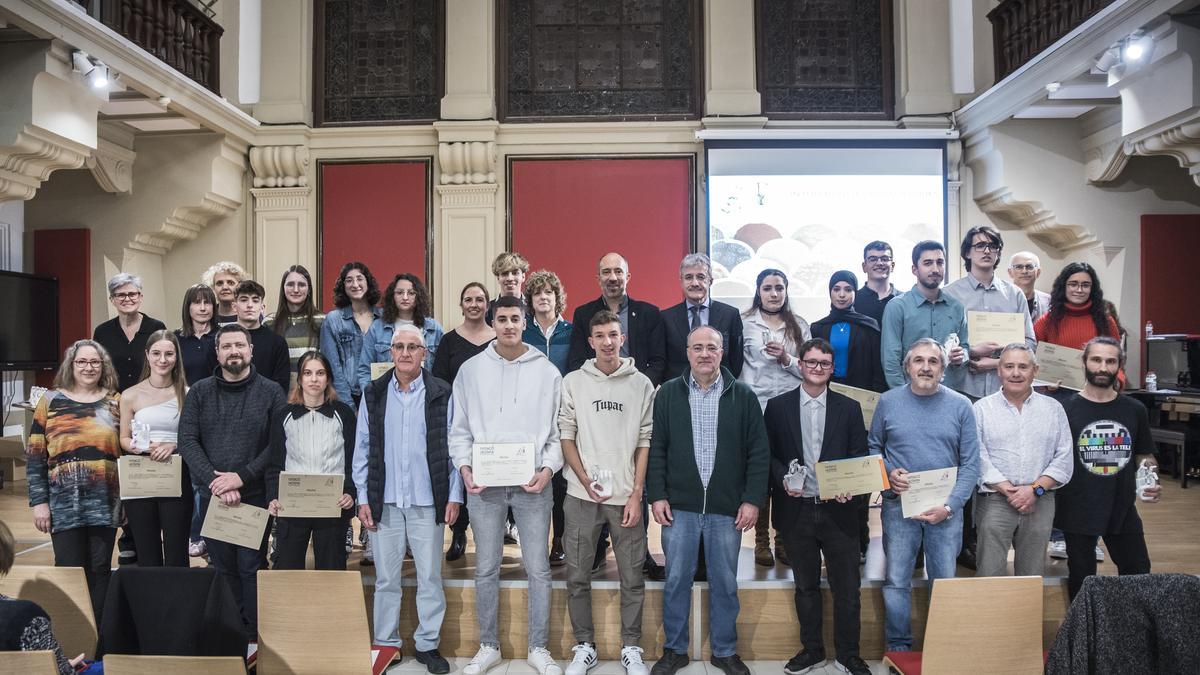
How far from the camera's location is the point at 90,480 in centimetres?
310

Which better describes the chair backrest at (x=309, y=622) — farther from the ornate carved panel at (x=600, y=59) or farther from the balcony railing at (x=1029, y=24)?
the balcony railing at (x=1029, y=24)

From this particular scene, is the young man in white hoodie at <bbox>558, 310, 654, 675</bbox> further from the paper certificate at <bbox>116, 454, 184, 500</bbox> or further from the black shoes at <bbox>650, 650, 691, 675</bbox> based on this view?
the paper certificate at <bbox>116, 454, 184, 500</bbox>

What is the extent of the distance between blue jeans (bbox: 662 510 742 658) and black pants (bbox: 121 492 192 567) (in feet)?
6.66

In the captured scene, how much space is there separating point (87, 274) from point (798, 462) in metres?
6.40

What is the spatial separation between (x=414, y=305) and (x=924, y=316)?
7.92ft

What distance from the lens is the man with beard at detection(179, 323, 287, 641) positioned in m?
3.07

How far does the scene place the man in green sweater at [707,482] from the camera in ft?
9.91

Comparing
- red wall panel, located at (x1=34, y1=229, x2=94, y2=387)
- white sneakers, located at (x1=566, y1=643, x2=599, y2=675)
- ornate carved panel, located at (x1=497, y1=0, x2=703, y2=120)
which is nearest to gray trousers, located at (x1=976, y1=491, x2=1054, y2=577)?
white sneakers, located at (x1=566, y1=643, x2=599, y2=675)

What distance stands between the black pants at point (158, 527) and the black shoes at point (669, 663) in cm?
202

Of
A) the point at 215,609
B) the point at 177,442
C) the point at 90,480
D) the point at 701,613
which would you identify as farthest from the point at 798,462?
the point at 90,480

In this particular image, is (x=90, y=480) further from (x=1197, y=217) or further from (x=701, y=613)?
(x=1197, y=217)

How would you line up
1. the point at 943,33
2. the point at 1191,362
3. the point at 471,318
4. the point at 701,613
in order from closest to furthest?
the point at 701,613, the point at 471,318, the point at 1191,362, the point at 943,33

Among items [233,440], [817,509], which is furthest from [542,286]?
[817,509]

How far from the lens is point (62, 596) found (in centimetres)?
274
